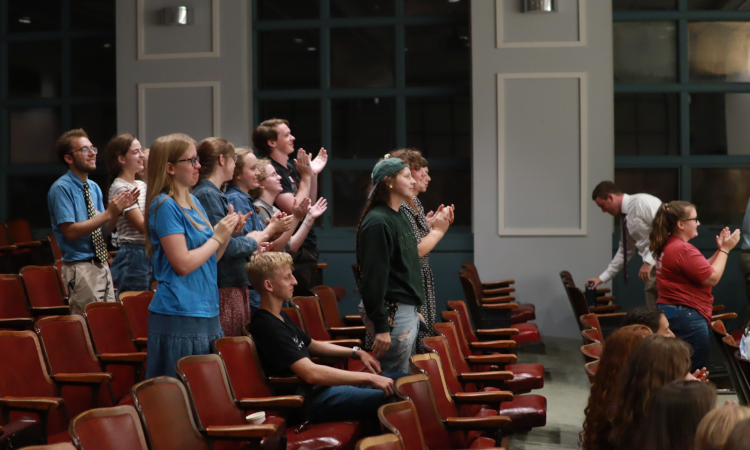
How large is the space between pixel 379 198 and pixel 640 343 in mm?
1378

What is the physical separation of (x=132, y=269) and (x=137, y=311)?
494 millimetres

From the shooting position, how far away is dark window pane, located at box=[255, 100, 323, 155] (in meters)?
7.21

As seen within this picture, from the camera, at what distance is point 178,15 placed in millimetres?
6793

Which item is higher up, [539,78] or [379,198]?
[539,78]

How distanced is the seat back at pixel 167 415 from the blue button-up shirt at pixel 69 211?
1.62 meters

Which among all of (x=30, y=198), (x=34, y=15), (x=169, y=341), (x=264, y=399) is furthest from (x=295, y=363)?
(x=34, y=15)

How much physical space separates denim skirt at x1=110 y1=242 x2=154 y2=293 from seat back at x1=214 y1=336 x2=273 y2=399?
1.36m

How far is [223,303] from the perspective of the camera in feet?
10.3

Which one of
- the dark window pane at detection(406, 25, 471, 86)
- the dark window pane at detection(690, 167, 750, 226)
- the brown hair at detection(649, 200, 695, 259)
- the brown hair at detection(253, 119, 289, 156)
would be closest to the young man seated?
the brown hair at detection(253, 119, 289, 156)

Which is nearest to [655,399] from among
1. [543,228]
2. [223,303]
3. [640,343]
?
[640,343]

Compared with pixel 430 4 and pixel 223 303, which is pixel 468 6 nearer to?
pixel 430 4

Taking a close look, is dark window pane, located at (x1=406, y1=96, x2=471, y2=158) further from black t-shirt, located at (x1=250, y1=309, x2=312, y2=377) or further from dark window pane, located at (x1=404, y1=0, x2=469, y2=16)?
black t-shirt, located at (x1=250, y1=309, x2=312, y2=377)

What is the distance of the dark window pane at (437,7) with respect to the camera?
6.99m

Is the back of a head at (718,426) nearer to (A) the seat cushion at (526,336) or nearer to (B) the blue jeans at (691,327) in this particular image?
(B) the blue jeans at (691,327)
